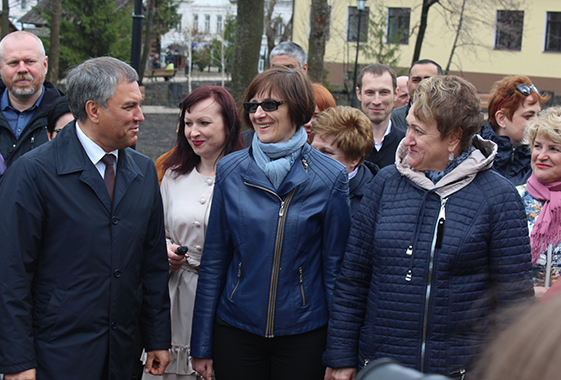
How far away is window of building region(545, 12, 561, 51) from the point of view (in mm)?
33812

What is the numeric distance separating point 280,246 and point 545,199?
160 centimetres

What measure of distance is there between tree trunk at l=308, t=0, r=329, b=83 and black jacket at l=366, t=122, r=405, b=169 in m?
7.39

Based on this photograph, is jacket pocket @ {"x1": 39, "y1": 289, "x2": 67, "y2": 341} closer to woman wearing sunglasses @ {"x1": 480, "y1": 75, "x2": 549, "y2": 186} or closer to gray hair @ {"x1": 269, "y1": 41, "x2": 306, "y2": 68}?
woman wearing sunglasses @ {"x1": 480, "y1": 75, "x2": 549, "y2": 186}

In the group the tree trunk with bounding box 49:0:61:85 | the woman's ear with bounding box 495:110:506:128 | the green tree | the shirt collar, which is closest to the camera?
the woman's ear with bounding box 495:110:506:128

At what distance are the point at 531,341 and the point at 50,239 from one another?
236 cm

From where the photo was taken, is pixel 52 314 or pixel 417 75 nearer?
pixel 52 314

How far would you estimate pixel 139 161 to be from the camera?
307cm

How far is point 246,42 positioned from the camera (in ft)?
32.2

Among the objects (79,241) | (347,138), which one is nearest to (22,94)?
(79,241)

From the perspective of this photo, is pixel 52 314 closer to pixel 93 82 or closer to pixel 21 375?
pixel 21 375

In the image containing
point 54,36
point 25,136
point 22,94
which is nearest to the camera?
point 25,136

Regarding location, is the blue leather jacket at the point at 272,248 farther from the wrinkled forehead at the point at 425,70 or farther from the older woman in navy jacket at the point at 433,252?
the wrinkled forehead at the point at 425,70

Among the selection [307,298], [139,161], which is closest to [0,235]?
[139,161]

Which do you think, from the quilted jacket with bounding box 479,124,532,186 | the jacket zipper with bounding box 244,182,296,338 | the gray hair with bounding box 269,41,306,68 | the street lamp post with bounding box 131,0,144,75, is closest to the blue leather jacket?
the jacket zipper with bounding box 244,182,296,338
